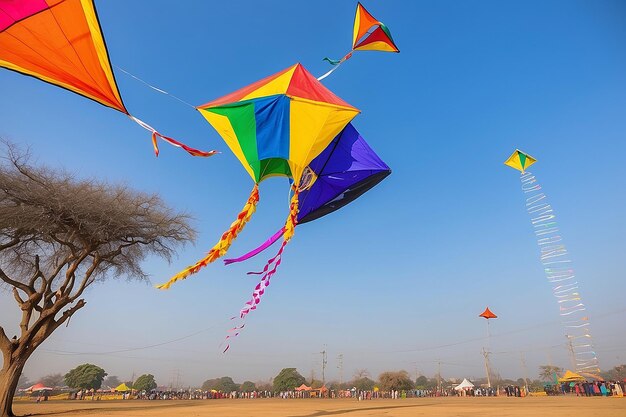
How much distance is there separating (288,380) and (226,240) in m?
69.9

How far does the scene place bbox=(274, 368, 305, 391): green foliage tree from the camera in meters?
67.4

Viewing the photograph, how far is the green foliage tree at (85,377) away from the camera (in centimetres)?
6456

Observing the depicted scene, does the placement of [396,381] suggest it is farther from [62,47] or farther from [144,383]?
[62,47]

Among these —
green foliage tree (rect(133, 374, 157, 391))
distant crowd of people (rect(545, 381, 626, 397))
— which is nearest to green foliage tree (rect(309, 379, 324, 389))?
green foliage tree (rect(133, 374, 157, 391))

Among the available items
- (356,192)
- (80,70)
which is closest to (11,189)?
(80,70)

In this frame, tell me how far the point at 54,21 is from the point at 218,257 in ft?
12.4

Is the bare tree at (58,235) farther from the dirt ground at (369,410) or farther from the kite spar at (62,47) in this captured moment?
the kite spar at (62,47)

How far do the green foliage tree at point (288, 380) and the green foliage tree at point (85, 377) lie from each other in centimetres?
3252

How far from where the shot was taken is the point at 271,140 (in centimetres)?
644

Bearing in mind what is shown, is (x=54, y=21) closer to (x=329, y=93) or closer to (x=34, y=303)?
(x=329, y=93)

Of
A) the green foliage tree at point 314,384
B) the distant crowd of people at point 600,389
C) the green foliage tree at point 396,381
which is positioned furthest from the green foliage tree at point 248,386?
the distant crowd of people at point 600,389

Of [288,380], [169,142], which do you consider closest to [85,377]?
[288,380]

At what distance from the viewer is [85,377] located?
6481 centimetres

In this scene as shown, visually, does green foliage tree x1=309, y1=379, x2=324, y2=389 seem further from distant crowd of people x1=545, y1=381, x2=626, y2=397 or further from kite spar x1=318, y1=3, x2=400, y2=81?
kite spar x1=318, y1=3, x2=400, y2=81
